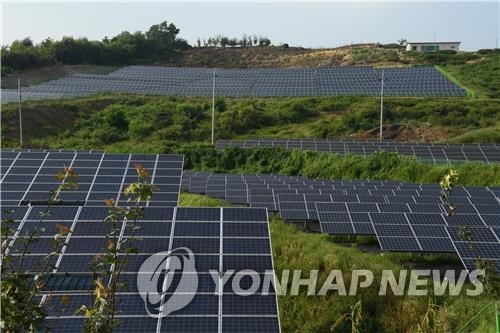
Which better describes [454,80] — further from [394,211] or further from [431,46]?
[394,211]

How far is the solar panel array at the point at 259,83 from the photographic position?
6353cm

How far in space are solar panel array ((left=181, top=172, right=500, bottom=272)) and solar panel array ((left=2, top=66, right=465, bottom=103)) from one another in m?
41.2

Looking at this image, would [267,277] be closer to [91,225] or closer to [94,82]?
[91,225]

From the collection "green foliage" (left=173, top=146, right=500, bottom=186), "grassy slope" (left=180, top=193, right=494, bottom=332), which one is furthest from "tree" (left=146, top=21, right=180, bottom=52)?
"grassy slope" (left=180, top=193, right=494, bottom=332)

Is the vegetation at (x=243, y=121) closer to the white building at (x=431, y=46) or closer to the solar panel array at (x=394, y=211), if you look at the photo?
the solar panel array at (x=394, y=211)

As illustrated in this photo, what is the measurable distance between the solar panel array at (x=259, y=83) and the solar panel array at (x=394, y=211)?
1623 inches

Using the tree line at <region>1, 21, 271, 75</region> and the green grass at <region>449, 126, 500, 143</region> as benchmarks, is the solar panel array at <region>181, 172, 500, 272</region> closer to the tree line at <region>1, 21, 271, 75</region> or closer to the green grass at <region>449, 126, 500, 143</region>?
the green grass at <region>449, 126, 500, 143</region>

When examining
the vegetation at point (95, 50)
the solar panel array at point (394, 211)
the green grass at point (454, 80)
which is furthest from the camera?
the vegetation at point (95, 50)

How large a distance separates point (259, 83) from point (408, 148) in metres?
37.6

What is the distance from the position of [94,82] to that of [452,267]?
65.1 meters

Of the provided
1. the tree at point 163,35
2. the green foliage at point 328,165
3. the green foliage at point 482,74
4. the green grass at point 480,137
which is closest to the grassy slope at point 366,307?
the green foliage at point 328,165

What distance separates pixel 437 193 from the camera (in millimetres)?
21375

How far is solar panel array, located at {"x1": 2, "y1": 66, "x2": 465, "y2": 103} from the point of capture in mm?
63531

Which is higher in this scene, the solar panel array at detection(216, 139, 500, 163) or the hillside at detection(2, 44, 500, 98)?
the hillside at detection(2, 44, 500, 98)
